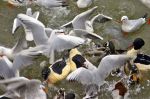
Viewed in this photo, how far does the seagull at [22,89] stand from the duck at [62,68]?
1.03ft

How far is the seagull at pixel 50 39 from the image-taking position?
6.91 meters

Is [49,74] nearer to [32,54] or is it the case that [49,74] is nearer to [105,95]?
[32,54]

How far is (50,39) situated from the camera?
7.15 m

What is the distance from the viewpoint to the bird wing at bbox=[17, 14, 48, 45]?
7195mm

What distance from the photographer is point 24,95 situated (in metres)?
6.45

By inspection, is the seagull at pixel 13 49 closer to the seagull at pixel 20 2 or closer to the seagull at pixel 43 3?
the seagull at pixel 43 3

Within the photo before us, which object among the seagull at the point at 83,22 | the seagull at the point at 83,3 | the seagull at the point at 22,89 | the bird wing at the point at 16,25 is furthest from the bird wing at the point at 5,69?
the seagull at the point at 83,3

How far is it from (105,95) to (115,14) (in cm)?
193

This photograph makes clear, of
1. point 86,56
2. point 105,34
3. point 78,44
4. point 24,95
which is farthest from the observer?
point 105,34

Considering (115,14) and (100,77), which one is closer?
(100,77)

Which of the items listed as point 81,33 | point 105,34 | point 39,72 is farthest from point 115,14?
point 39,72

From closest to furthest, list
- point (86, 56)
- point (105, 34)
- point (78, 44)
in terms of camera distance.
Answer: point (78, 44), point (86, 56), point (105, 34)

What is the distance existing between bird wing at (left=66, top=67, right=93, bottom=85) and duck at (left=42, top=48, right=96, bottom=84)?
257mm

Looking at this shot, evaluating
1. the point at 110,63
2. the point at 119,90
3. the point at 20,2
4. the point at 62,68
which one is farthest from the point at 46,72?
the point at 20,2
